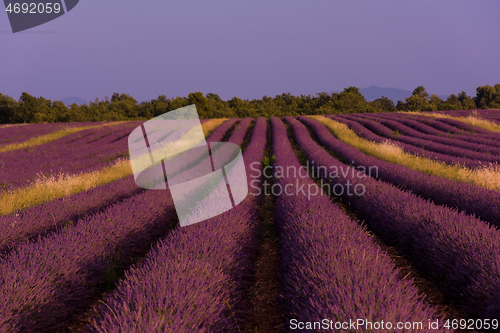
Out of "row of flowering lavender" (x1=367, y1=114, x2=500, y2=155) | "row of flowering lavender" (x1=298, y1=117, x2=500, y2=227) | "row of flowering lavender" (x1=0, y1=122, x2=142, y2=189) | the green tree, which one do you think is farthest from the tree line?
"row of flowering lavender" (x1=298, y1=117, x2=500, y2=227)

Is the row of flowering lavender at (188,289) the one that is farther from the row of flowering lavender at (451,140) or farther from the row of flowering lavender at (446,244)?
the row of flowering lavender at (451,140)

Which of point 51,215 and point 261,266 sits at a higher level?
point 51,215

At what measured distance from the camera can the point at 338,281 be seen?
1974 millimetres

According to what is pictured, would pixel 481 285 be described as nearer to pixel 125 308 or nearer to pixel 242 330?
pixel 242 330

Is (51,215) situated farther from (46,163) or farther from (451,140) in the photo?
(451,140)

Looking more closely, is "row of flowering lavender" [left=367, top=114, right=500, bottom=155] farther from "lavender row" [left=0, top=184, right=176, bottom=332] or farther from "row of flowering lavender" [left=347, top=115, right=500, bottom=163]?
"lavender row" [left=0, top=184, right=176, bottom=332]

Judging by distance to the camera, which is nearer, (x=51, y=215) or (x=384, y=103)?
(x=51, y=215)

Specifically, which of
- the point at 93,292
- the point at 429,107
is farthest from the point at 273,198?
the point at 429,107

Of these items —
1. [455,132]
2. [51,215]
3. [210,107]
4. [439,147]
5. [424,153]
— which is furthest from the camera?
[210,107]

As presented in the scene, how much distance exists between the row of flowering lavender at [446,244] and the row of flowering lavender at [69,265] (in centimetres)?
364

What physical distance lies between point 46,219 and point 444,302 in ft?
17.5

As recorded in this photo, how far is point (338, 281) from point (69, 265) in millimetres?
2653

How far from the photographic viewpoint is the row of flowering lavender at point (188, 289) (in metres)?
1.74

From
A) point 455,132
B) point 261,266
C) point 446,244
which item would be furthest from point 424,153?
point 261,266
